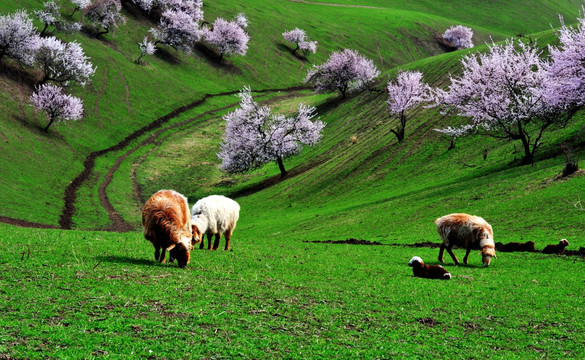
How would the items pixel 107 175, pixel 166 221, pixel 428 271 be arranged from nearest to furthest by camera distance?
1. pixel 166 221
2. pixel 428 271
3. pixel 107 175

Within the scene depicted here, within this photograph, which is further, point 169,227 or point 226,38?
point 226,38

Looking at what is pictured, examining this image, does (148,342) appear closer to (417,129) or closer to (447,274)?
(447,274)

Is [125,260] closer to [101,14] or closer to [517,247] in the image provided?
[517,247]

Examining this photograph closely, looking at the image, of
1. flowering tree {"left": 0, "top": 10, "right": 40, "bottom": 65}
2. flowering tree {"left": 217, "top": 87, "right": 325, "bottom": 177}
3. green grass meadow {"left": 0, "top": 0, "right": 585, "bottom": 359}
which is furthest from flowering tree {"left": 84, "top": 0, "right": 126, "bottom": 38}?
flowering tree {"left": 217, "top": 87, "right": 325, "bottom": 177}

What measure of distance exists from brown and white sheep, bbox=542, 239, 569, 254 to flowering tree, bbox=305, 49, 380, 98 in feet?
305

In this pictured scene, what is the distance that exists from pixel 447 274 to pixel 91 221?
52.1 meters

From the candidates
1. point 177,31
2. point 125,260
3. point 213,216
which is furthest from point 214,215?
point 177,31

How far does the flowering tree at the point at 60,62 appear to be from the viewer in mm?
92188

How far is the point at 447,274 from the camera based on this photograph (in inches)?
837

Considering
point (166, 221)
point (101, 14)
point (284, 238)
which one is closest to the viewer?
point (166, 221)

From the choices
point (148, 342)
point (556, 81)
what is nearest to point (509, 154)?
point (556, 81)

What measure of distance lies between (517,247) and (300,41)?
158 metres

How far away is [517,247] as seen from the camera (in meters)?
30.0

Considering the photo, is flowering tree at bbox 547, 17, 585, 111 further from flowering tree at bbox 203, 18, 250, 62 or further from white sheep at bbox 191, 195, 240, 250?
flowering tree at bbox 203, 18, 250, 62
